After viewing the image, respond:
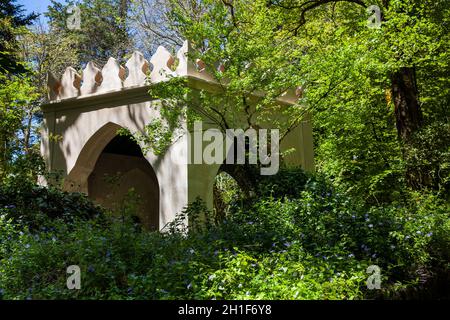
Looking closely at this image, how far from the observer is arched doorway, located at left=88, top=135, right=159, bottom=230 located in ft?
42.0

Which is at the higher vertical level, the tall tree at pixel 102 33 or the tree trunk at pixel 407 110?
the tall tree at pixel 102 33

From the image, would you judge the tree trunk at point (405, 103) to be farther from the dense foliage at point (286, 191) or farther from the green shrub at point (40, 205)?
the green shrub at point (40, 205)

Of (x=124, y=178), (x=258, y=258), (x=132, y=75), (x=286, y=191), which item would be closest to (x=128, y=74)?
(x=132, y=75)

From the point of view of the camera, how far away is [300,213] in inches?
247

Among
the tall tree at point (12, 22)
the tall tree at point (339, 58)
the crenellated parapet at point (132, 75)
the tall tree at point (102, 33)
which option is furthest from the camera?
the tall tree at point (102, 33)

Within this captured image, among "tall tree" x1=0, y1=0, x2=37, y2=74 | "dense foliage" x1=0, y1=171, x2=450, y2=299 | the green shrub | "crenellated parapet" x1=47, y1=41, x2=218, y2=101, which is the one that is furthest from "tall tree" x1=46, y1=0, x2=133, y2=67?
"dense foliage" x1=0, y1=171, x2=450, y2=299

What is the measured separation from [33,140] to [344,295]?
21219 millimetres

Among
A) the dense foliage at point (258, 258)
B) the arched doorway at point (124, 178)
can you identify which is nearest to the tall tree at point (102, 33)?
the arched doorway at point (124, 178)

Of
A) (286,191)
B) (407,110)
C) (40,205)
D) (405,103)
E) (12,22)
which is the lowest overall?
(40,205)

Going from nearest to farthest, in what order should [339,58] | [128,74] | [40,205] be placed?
[40,205] → [339,58] → [128,74]

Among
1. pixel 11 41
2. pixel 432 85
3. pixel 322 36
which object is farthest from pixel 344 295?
pixel 11 41

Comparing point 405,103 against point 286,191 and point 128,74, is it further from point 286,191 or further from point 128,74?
point 128,74

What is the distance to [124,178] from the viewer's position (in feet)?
45.4

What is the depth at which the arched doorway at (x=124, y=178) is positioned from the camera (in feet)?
42.0
